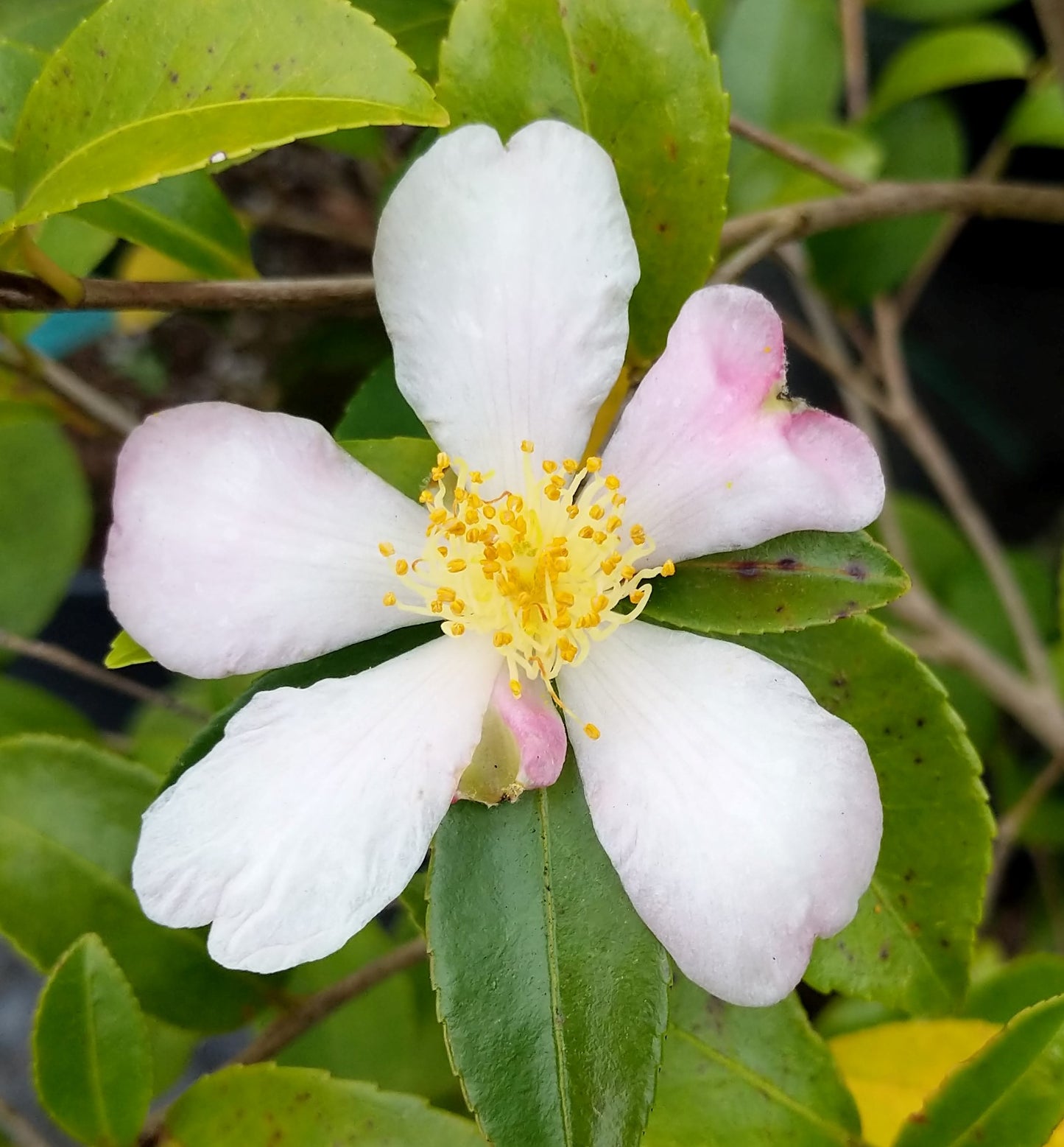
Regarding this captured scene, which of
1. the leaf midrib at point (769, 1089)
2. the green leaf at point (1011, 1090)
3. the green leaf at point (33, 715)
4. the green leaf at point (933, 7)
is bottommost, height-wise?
the green leaf at point (33, 715)

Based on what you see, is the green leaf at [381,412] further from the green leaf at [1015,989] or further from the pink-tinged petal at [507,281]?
the green leaf at [1015,989]

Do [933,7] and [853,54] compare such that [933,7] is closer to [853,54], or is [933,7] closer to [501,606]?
[853,54]

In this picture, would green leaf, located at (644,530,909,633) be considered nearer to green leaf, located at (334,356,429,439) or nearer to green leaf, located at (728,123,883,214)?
green leaf, located at (334,356,429,439)

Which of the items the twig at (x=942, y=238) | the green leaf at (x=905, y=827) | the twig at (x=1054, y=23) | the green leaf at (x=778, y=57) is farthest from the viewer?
the twig at (x=942, y=238)

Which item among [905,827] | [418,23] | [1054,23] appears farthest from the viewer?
[1054,23]

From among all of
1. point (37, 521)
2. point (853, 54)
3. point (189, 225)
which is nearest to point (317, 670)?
point (189, 225)

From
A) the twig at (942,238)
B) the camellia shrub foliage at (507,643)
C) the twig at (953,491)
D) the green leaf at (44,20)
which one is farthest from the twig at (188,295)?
the twig at (942,238)
